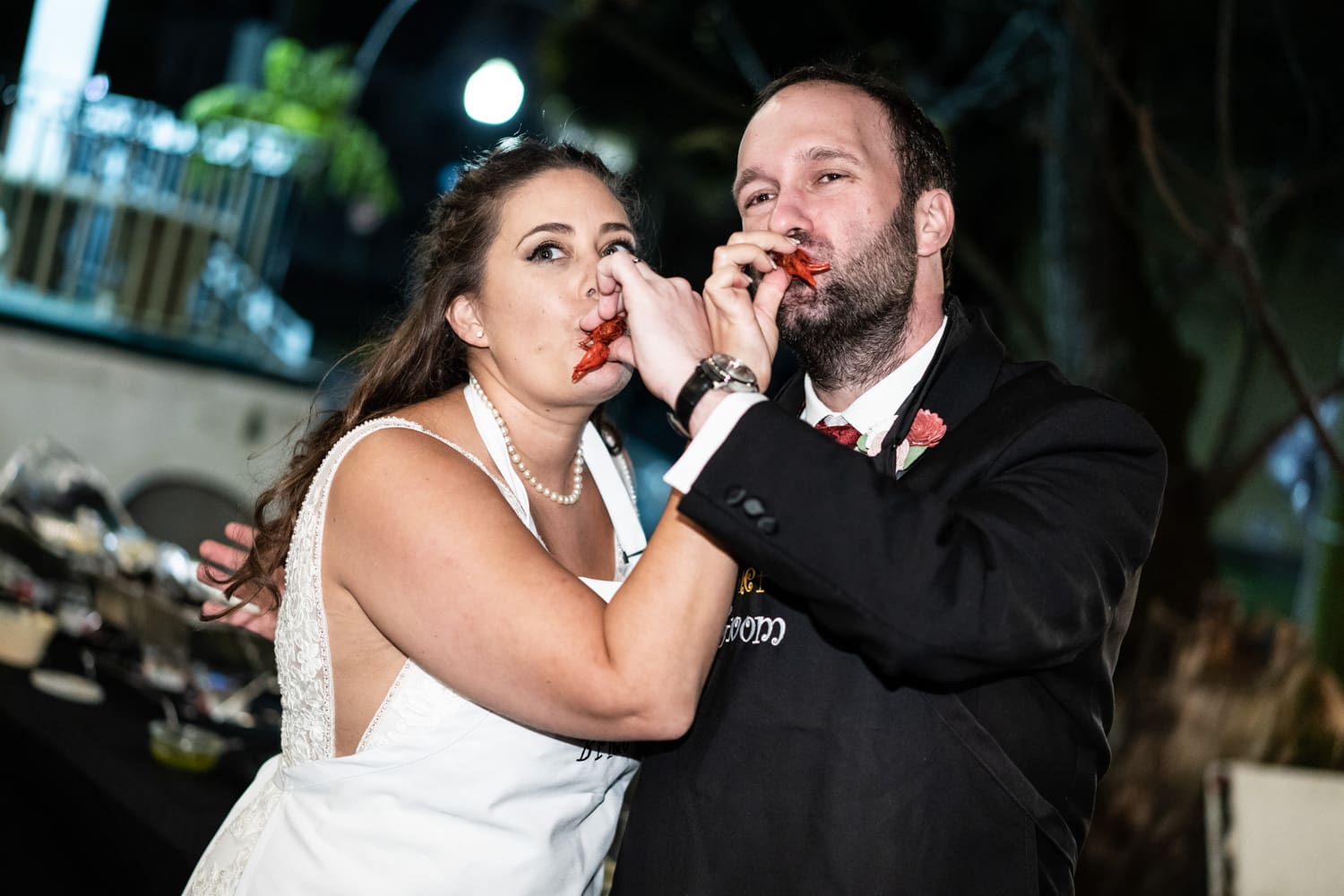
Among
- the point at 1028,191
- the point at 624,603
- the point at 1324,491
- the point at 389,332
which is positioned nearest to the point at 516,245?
the point at 389,332

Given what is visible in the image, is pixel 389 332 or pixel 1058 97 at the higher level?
pixel 1058 97

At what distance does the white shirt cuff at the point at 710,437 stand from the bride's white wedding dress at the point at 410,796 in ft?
1.59

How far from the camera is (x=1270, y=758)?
163 inches

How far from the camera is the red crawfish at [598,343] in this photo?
2.21 meters

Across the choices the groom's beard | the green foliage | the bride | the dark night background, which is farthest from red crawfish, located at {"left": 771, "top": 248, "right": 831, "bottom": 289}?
the green foliage

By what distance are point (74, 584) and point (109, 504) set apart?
0.68 metres

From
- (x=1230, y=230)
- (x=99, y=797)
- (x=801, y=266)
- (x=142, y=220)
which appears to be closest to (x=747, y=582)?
(x=801, y=266)

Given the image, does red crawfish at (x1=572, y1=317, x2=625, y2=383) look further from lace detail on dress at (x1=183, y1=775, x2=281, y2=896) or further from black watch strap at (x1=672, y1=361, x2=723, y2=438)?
lace detail on dress at (x1=183, y1=775, x2=281, y2=896)

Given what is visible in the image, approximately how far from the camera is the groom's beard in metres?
2.01

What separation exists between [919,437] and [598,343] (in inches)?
25.1

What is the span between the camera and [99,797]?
2822mm

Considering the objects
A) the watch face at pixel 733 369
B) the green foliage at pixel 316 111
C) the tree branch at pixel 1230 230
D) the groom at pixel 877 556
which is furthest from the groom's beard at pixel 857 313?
the green foliage at pixel 316 111

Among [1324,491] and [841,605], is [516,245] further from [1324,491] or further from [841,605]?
[1324,491]

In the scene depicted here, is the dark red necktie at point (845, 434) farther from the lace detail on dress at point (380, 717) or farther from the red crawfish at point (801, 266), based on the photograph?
the lace detail on dress at point (380, 717)
